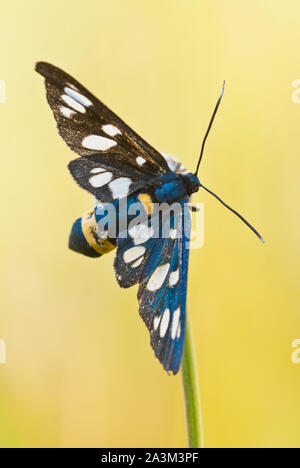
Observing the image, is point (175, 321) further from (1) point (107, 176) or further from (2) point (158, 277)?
(1) point (107, 176)

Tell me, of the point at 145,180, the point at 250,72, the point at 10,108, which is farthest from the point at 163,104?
the point at 145,180

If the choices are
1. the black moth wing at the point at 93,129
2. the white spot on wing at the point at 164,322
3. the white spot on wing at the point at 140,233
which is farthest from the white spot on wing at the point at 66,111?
the white spot on wing at the point at 164,322

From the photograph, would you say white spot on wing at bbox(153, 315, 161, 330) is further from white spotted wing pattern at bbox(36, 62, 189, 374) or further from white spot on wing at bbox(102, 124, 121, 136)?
white spot on wing at bbox(102, 124, 121, 136)

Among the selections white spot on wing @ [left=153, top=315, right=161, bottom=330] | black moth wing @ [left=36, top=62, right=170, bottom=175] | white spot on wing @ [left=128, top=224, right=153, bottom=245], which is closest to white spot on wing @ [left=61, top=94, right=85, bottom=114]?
black moth wing @ [left=36, top=62, right=170, bottom=175]

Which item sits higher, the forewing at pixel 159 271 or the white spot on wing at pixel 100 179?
the white spot on wing at pixel 100 179

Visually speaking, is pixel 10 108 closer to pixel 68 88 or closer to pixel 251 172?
pixel 251 172

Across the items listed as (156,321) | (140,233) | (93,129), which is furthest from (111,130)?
(156,321)

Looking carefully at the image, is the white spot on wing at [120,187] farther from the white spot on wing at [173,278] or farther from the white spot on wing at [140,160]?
the white spot on wing at [173,278]
